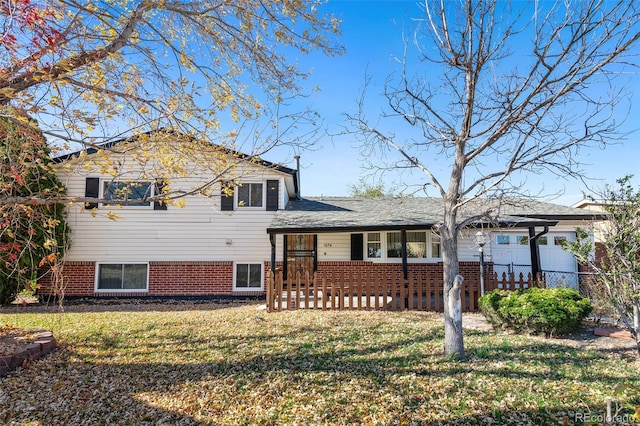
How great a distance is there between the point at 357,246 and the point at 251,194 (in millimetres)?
4142

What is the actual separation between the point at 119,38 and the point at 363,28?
180 inches

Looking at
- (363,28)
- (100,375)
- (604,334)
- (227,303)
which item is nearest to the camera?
(100,375)

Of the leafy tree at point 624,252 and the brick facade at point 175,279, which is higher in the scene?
the leafy tree at point 624,252

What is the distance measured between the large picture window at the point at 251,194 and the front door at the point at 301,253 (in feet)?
5.53

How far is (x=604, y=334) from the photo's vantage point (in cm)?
649

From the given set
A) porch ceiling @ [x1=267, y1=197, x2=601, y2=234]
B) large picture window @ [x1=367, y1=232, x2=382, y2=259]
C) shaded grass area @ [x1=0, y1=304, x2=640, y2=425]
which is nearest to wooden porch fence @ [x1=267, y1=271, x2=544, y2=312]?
porch ceiling @ [x1=267, y1=197, x2=601, y2=234]

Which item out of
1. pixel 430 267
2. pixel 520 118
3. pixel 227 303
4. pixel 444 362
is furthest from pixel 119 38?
pixel 430 267

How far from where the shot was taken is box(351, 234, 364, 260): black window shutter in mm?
12625

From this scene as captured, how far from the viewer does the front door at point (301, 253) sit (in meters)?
12.7

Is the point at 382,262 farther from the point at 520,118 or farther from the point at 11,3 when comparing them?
the point at 11,3

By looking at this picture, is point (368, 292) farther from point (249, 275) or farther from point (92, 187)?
point (92, 187)

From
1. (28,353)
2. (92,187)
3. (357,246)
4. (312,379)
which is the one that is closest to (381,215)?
(357,246)

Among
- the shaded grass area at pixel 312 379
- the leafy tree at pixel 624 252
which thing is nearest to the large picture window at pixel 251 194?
the shaded grass area at pixel 312 379

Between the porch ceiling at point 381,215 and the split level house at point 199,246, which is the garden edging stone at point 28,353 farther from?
the split level house at point 199,246
